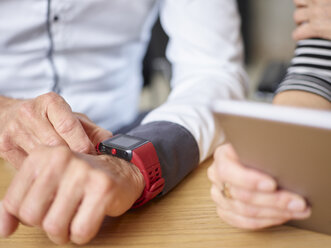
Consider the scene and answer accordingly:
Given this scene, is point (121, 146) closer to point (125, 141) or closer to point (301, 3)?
point (125, 141)

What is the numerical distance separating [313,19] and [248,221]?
0.48m

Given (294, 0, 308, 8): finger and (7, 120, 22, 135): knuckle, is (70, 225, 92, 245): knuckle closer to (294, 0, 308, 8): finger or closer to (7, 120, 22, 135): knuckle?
(7, 120, 22, 135): knuckle

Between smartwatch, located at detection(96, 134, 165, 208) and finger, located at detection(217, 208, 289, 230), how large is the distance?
0.12m

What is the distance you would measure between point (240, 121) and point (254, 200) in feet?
0.42

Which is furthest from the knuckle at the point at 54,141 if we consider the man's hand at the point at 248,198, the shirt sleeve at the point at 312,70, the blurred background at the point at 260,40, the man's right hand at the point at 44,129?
the blurred background at the point at 260,40

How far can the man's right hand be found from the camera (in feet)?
1.84

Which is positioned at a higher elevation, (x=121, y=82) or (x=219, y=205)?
Answer: (x=219, y=205)

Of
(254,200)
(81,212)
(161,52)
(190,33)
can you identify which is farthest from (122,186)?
(161,52)

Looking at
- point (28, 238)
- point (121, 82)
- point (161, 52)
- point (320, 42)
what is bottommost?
point (161, 52)

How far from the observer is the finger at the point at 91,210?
444 mm

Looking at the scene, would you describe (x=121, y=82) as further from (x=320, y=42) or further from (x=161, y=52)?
(x=161, y=52)

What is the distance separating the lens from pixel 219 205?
20.2 inches

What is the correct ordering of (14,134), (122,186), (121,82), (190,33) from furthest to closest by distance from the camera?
(121,82)
(190,33)
(14,134)
(122,186)

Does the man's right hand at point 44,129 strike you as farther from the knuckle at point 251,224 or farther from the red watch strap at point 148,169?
the knuckle at point 251,224
